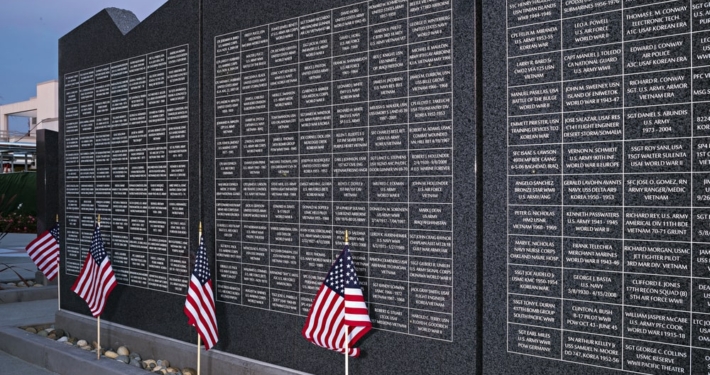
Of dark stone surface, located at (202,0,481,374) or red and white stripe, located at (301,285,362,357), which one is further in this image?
red and white stripe, located at (301,285,362,357)

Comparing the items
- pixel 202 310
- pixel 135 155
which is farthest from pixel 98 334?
pixel 135 155

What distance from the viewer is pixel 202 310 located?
20.5 feet

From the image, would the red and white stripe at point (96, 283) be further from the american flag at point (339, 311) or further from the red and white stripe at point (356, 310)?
the red and white stripe at point (356, 310)

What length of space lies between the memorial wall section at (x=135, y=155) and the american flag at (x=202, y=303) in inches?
34.0

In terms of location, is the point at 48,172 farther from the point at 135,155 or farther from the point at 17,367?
the point at 17,367

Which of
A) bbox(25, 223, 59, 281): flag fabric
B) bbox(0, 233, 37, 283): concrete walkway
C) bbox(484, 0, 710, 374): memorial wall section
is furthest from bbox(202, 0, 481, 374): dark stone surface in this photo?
bbox(0, 233, 37, 283): concrete walkway

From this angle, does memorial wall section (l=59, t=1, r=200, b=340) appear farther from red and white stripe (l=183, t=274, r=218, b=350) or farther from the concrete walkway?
the concrete walkway

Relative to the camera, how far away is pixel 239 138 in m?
6.59

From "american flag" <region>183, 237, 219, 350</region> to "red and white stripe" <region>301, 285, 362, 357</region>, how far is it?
4.38 feet

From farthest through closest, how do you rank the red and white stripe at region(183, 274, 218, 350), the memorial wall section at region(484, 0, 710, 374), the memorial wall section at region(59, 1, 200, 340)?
the memorial wall section at region(59, 1, 200, 340), the red and white stripe at region(183, 274, 218, 350), the memorial wall section at region(484, 0, 710, 374)

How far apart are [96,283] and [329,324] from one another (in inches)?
145

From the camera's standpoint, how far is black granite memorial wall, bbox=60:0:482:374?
486 cm

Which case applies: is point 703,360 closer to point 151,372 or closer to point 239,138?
point 239,138

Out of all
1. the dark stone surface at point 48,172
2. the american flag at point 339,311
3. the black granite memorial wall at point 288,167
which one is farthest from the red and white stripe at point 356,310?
the dark stone surface at point 48,172
